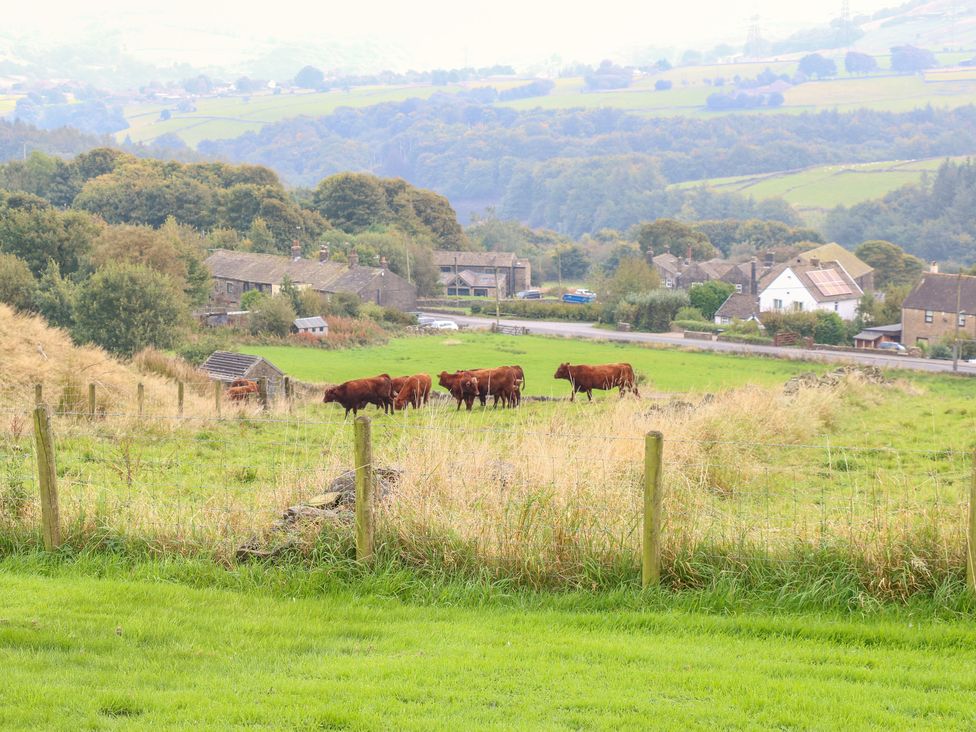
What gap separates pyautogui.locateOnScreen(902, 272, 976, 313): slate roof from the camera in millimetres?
75125

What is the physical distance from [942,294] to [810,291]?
15.4m

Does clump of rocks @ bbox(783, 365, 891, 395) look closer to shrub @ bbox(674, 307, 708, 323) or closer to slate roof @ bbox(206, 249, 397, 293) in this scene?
shrub @ bbox(674, 307, 708, 323)

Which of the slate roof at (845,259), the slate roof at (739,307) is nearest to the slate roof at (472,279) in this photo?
the slate roof at (739,307)

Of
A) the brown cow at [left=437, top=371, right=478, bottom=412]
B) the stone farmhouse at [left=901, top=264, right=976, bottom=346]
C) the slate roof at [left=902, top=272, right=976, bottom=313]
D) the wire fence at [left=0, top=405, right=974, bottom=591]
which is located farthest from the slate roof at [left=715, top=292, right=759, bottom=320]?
the wire fence at [left=0, top=405, right=974, bottom=591]

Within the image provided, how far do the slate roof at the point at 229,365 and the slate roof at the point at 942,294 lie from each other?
53.7 metres

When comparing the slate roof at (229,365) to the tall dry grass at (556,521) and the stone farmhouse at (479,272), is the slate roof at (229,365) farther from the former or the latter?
the stone farmhouse at (479,272)

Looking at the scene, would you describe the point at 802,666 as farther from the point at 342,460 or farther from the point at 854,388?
the point at 854,388

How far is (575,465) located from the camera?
1028 centimetres

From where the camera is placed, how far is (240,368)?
135 ft

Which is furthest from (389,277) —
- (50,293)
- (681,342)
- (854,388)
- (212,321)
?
(854,388)

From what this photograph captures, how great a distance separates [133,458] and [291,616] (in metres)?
9.00

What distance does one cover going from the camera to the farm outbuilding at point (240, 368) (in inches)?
1590

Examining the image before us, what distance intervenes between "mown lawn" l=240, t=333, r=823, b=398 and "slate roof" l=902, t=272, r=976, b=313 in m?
21.3

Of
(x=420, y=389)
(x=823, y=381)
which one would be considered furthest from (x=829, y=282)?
(x=420, y=389)
